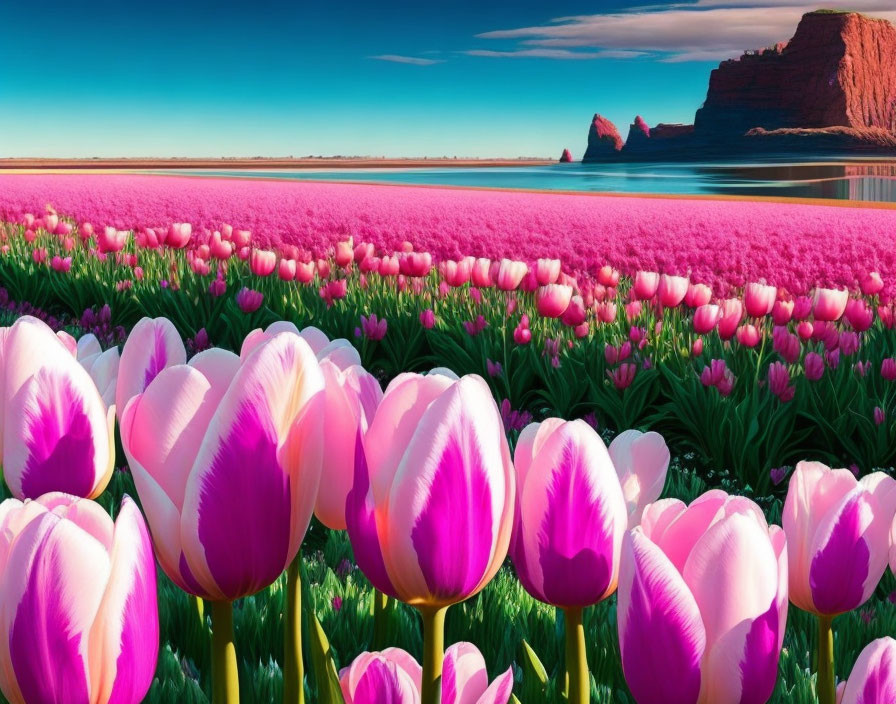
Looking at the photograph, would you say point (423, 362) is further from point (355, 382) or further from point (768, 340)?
point (355, 382)

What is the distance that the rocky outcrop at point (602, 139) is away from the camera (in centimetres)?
14050

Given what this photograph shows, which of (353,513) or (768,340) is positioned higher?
(353,513)

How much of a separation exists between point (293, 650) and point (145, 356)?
433mm

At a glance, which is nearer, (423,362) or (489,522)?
(489,522)

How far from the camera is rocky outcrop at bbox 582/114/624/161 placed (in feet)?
461

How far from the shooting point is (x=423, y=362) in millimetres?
5348

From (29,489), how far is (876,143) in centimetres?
11922

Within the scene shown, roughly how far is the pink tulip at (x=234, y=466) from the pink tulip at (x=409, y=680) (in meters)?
0.11

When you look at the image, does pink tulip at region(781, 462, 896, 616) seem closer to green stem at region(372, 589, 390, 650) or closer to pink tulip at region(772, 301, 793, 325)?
green stem at region(372, 589, 390, 650)

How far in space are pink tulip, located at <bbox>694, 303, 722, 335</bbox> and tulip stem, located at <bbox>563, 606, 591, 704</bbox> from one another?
3530mm

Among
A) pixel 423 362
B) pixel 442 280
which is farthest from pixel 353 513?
pixel 442 280

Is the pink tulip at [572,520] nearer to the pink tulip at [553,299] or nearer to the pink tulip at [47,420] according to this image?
the pink tulip at [47,420]

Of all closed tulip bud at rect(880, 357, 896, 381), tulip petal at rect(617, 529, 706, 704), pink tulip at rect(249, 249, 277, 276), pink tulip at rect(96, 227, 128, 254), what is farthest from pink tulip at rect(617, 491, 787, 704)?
pink tulip at rect(96, 227, 128, 254)

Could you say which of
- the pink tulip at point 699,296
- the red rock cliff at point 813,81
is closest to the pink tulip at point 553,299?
the pink tulip at point 699,296
